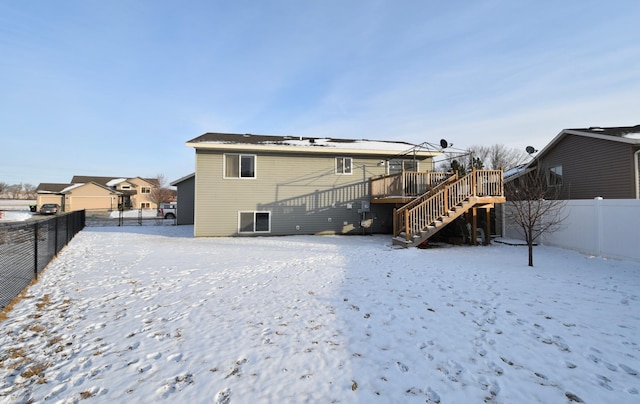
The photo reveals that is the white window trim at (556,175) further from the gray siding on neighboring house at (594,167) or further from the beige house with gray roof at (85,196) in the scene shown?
the beige house with gray roof at (85,196)

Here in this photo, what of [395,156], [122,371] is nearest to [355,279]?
[122,371]

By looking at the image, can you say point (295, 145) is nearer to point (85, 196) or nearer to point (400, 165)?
point (400, 165)

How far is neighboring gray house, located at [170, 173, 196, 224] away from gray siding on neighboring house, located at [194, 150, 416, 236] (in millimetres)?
7718

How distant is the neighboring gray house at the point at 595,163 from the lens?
10.9 metres

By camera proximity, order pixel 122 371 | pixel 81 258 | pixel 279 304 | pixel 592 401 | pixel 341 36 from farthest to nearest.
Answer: pixel 341 36, pixel 81 258, pixel 279 304, pixel 122 371, pixel 592 401

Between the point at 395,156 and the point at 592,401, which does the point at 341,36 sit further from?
the point at 592,401

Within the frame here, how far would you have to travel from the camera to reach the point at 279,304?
15.4 ft

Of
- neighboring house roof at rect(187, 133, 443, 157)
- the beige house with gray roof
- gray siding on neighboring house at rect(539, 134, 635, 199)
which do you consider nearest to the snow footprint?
neighboring house roof at rect(187, 133, 443, 157)

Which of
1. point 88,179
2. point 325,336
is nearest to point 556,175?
point 325,336

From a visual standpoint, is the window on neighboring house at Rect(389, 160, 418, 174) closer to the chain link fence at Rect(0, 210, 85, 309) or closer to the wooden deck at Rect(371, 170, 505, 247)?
the wooden deck at Rect(371, 170, 505, 247)

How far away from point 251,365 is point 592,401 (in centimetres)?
305

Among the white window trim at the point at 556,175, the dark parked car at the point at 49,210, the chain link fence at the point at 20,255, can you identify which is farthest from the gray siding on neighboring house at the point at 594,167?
the dark parked car at the point at 49,210

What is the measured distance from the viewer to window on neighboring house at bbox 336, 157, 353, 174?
14648 mm

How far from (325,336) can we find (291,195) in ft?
35.7
